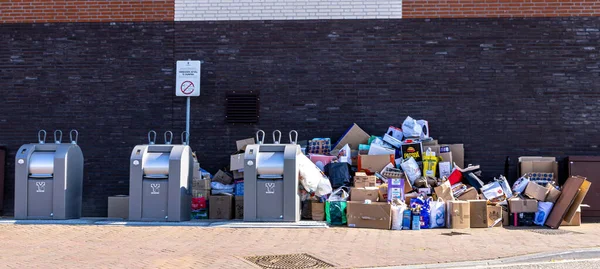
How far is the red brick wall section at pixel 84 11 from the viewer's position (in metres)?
14.3

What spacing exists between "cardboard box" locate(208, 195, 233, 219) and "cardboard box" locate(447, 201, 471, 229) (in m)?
4.14

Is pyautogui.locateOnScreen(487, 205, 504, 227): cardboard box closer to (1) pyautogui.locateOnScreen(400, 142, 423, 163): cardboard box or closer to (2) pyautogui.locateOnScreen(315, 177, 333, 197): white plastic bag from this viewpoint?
(1) pyautogui.locateOnScreen(400, 142, 423, 163): cardboard box

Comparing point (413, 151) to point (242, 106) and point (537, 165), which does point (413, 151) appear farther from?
point (242, 106)

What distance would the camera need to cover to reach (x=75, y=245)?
368 inches

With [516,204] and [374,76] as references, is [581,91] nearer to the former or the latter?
[516,204]

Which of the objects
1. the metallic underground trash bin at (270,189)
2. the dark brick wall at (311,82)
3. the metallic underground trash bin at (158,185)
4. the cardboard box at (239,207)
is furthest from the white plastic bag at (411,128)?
the metallic underground trash bin at (158,185)

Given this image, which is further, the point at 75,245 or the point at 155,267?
the point at 75,245

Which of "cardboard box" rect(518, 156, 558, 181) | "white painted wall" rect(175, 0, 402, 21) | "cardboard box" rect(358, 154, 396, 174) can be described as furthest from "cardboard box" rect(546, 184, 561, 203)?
"white painted wall" rect(175, 0, 402, 21)

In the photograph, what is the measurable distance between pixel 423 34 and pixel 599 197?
4923 mm

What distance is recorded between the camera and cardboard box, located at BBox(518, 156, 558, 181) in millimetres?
13234

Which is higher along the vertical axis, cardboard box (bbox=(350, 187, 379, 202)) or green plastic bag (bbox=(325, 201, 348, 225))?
cardboard box (bbox=(350, 187, 379, 202))

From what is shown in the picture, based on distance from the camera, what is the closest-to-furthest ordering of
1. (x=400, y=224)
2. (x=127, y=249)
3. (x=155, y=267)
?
(x=155, y=267) → (x=127, y=249) → (x=400, y=224)

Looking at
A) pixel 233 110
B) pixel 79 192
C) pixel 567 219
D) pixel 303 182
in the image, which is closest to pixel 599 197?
pixel 567 219

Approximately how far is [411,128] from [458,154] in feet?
3.59
